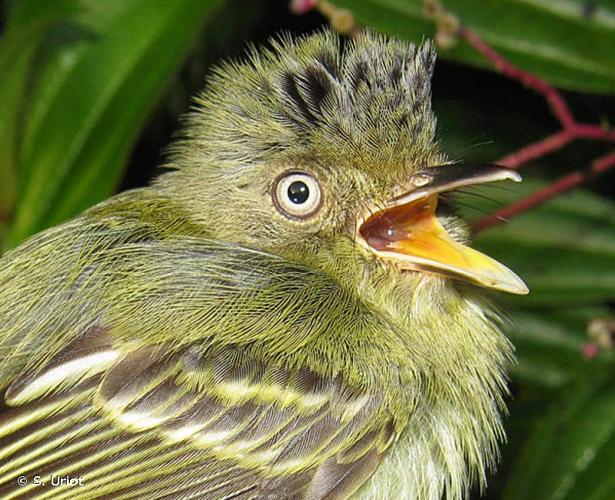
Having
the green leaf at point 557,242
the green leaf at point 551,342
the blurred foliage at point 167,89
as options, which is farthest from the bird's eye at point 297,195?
the green leaf at point 551,342

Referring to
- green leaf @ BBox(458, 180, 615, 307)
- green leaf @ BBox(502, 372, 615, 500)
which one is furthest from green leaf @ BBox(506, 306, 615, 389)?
green leaf @ BBox(502, 372, 615, 500)

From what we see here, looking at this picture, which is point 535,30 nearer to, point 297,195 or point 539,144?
point 539,144

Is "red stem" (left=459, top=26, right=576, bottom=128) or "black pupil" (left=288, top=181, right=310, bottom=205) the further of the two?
"red stem" (left=459, top=26, right=576, bottom=128)

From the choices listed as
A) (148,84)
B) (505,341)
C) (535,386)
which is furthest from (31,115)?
(535,386)

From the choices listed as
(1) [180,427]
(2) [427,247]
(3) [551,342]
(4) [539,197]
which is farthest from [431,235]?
(3) [551,342]

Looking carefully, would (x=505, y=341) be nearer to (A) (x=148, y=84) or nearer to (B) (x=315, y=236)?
(B) (x=315, y=236)

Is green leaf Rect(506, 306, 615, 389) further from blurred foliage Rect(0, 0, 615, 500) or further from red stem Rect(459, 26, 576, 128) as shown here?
red stem Rect(459, 26, 576, 128)
